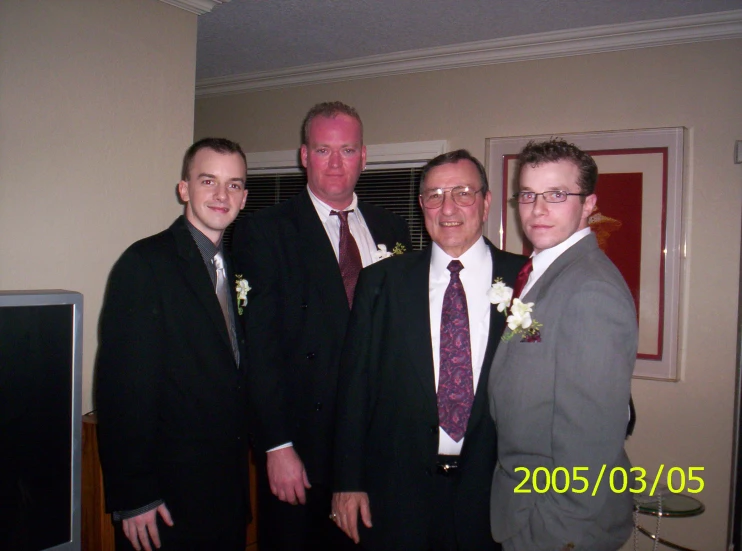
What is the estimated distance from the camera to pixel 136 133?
110 inches

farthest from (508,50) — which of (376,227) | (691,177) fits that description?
(376,227)

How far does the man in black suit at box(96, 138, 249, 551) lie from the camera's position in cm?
171

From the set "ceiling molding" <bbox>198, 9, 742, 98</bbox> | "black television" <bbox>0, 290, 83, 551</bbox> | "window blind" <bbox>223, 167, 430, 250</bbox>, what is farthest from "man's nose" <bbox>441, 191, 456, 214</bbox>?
"window blind" <bbox>223, 167, 430, 250</bbox>

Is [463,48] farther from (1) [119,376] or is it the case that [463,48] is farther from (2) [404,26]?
(1) [119,376]

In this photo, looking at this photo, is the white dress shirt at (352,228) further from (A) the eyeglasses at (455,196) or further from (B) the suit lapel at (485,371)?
(B) the suit lapel at (485,371)

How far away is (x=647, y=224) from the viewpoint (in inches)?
127

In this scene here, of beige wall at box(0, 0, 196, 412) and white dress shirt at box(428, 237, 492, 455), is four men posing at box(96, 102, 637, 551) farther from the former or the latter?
beige wall at box(0, 0, 196, 412)

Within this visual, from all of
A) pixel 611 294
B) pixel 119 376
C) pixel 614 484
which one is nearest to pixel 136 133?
pixel 119 376

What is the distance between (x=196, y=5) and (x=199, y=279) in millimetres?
1822

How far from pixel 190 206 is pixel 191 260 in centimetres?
24

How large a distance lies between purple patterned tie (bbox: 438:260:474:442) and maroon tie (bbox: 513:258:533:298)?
0.17 metres

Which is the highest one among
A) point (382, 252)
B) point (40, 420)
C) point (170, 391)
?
point (382, 252)

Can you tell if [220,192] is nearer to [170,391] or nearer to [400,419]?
[170,391]

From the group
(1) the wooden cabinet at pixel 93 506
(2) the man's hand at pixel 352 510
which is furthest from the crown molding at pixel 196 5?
(2) the man's hand at pixel 352 510
